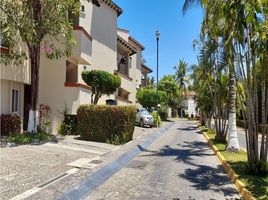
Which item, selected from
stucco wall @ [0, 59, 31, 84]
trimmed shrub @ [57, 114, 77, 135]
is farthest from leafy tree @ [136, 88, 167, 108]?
stucco wall @ [0, 59, 31, 84]

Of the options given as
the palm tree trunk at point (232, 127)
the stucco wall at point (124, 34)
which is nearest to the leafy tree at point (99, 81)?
the palm tree trunk at point (232, 127)

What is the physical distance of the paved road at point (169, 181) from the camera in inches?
377

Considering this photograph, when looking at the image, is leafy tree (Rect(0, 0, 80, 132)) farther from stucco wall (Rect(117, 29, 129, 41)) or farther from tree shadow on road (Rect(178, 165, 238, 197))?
stucco wall (Rect(117, 29, 129, 41))

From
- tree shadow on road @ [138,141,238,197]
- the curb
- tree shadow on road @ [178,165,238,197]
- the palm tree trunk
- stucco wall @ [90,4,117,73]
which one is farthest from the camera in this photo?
stucco wall @ [90,4,117,73]

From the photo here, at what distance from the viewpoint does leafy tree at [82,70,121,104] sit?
885 inches

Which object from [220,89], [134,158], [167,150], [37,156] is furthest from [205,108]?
[37,156]

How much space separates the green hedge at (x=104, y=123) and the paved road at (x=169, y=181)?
2.83 metres

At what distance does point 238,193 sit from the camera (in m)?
10.2

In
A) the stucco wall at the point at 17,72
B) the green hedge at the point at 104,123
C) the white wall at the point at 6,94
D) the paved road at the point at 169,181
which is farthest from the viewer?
the green hedge at the point at 104,123

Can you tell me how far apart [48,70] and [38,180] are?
1117cm

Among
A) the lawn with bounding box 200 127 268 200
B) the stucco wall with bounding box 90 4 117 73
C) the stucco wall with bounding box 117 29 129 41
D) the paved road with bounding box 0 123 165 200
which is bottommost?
the lawn with bounding box 200 127 268 200

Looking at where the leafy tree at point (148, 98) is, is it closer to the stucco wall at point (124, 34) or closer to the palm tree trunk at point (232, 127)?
the stucco wall at point (124, 34)

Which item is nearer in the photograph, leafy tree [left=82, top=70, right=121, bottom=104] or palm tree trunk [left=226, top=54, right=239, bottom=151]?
palm tree trunk [left=226, top=54, right=239, bottom=151]

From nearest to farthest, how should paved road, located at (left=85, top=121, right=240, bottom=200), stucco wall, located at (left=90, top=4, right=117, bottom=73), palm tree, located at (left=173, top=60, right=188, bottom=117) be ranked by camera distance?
1. paved road, located at (left=85, top=121, right=240, bottom=200)
2. stucco wall, located at (left=90, top=4, right=117, bottom=73)
3. palm tree, located at (left=173, top=60, right=188, bottom=117)
